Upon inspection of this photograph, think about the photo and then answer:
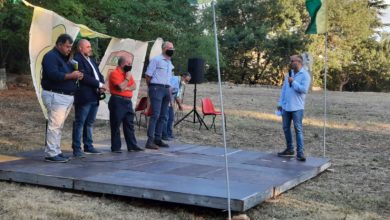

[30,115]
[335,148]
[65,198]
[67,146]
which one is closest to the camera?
[65,198]

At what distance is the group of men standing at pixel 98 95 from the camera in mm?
6777

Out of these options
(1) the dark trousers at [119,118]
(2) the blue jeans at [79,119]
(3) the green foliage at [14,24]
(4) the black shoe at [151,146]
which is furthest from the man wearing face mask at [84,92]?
(3) the green foliage at [14,24]

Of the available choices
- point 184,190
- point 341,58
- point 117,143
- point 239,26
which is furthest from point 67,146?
point 341,58

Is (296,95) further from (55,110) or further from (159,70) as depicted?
(55,110)

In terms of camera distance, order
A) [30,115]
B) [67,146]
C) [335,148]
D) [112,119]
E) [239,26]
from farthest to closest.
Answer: [239,26] < [30,115] < [335,148] < [67,146] < [112,119]

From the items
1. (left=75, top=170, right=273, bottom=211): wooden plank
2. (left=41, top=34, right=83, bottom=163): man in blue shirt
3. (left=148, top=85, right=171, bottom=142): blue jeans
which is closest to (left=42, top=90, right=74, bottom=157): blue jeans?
(left=41, top=34, right=83, bottom=163): man in blue shirt

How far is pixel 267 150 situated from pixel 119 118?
376 centimetres

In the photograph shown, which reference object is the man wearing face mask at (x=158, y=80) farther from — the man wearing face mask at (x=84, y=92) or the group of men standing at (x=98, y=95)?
the man wearing face mask at (x=84, y=92)

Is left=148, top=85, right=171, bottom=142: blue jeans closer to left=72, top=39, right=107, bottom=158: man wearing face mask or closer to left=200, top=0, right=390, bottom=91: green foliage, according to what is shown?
left=72, top=39, right=107, bottom=158: man wearing face mask

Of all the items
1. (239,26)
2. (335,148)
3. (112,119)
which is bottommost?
(335,148)

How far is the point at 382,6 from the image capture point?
160ft

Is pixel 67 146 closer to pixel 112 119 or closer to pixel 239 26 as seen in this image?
pixel 112 119

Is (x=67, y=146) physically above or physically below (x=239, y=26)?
below

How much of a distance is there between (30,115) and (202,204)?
9770 millimetres
